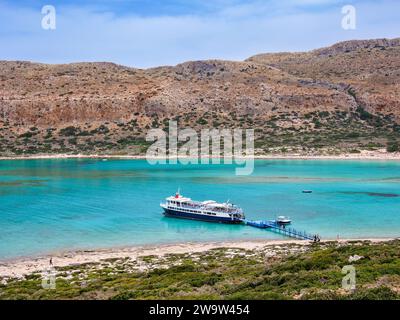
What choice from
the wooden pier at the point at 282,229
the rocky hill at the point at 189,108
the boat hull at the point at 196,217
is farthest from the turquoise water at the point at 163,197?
the rocky hill at the point at 189,108

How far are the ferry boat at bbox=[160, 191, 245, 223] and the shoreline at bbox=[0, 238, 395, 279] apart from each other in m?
8.08

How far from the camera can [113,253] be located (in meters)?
35.7

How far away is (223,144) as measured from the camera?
430 feet

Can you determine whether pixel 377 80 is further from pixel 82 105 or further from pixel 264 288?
pixel 264 288

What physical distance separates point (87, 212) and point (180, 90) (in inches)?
4072

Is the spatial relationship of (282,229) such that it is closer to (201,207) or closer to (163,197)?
(201,207)

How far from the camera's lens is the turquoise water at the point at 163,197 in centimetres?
4256

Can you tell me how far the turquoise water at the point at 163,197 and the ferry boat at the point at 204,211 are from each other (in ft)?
4.20

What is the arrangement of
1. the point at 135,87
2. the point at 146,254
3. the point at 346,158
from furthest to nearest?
the point at 135,87 < the point at 346,158 < the point at 146,254

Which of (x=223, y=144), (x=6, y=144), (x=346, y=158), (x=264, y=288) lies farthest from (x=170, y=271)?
(x=6, y=144)

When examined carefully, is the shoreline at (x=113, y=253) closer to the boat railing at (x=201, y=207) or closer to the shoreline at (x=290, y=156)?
the boat railing at (x=201, y=207)

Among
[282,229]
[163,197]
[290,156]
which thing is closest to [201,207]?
[282,229]
